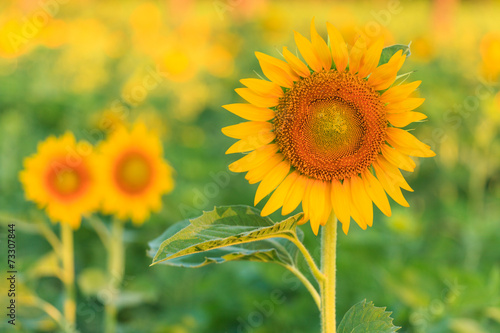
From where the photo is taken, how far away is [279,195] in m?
1.23

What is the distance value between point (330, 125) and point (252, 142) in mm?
175

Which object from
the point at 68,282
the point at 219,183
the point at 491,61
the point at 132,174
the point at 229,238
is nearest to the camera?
the point at 229,238

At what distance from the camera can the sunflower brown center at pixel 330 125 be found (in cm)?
122

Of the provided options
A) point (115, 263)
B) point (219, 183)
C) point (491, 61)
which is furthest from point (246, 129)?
point (491, 61)

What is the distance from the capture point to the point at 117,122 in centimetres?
336

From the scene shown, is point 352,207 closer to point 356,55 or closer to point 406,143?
point 406,143

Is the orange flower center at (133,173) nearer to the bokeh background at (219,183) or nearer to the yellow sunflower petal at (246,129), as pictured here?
the bokeh background at (219,183)

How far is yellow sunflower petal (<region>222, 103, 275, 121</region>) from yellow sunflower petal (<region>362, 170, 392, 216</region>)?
0.76ft

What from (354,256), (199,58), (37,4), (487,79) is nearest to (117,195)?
(354,256)

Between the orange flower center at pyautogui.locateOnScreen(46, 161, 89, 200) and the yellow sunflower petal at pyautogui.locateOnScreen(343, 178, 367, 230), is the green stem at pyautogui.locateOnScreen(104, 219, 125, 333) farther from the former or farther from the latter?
the yellow sunflower petal at pyautogui.locateOnScreen(343, 178, 367, 230)

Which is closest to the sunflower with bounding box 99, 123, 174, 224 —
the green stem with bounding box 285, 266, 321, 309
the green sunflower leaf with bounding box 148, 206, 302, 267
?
the green sunflower leaf with bounding box 148, 206, 302, 267

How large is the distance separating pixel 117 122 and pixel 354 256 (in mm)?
1526

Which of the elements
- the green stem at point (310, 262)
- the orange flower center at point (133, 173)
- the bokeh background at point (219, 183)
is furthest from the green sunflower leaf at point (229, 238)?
the orange flower center at point (133, 173)

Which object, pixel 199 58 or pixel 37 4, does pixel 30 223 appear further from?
pixel 37 4
